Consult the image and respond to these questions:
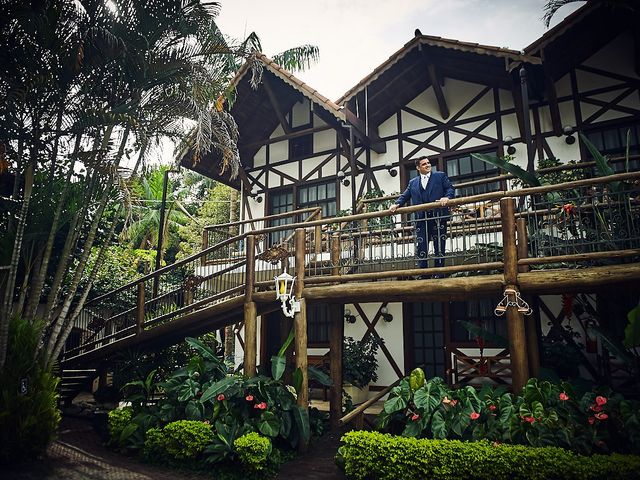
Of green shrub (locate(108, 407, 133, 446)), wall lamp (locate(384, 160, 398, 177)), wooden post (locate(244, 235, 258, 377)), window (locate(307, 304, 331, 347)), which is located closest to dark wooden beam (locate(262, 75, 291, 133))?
wall lamp (locate(384, 160, 398, 177))

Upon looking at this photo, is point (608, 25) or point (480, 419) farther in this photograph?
Answer: point (608, 25)

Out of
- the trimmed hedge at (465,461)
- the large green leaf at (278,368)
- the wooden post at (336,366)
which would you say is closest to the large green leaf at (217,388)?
the large green leaf at (278,368)

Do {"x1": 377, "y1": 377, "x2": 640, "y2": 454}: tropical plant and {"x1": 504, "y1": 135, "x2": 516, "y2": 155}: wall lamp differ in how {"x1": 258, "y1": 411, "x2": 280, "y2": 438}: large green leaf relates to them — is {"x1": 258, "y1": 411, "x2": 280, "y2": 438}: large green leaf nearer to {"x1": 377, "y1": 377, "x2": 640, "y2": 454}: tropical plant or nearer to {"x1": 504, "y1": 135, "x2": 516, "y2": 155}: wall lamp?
{"x1": 377, "y1": 377, "x2": 640, "y2": 454}: tropical plant

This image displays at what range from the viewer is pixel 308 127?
1388cm

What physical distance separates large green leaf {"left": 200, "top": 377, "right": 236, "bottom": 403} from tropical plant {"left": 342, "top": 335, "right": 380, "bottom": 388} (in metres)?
3.48

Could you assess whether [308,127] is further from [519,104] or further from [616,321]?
[616,321]

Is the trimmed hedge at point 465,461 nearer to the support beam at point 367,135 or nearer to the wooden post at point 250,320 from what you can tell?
the wooden post at point 250,320

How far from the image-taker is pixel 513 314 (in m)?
6.51

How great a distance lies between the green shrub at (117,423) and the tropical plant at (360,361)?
440cm

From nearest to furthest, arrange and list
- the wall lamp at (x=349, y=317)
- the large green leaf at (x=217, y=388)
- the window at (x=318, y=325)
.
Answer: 1. the large green leaf at (x=217, y=388)
2. the wall lamp at (x=349, y=317)
3. the window at (x=318, y=325)

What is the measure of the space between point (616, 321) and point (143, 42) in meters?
8.60

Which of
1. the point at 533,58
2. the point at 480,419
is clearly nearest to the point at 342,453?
the point at 480,419

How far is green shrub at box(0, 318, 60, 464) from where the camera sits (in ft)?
22.4

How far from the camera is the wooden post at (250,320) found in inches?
334
